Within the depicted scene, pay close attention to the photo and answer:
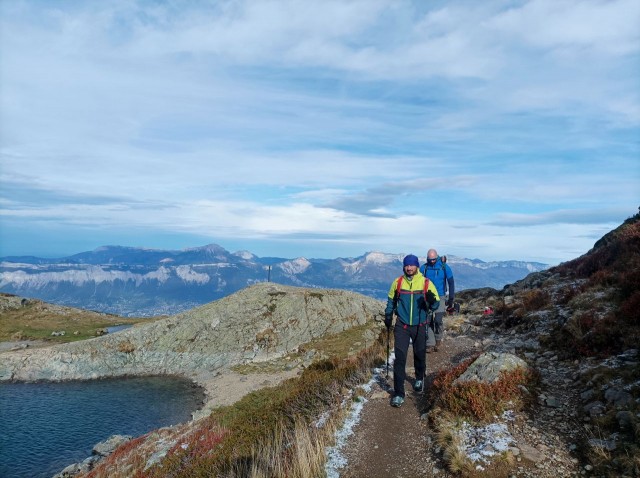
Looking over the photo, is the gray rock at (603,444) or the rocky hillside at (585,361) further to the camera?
the rocky hillside at (585,361)

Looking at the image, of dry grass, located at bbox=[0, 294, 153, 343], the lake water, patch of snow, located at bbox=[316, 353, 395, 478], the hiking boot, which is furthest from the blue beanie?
dry grass, located at bbox=[0, 294, 153, 343]

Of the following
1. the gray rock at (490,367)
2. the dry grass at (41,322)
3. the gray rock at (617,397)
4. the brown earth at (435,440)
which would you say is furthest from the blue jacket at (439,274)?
the dry grass at (41,322)

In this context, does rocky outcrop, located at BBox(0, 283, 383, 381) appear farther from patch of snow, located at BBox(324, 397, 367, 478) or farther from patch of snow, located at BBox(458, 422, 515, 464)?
patch of snow, located at BBox(458, 422, 515, 464)

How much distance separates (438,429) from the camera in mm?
10602

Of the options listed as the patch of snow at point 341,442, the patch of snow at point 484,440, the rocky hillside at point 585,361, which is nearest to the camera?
the rocky hillside at point 585,361

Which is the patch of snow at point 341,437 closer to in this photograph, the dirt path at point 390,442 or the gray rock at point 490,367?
the dirt path at point 390,442

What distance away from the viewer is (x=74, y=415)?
3247 cm

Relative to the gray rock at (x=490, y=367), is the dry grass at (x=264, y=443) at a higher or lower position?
lower

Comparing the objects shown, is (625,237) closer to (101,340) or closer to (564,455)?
(564,455)

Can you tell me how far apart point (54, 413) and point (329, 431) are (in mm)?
32763

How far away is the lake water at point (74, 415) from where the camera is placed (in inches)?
986

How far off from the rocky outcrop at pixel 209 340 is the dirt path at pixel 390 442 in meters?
33.2

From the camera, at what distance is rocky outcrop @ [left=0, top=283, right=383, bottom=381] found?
147 feet

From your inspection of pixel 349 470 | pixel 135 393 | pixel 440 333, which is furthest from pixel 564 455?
pixel 135 393
